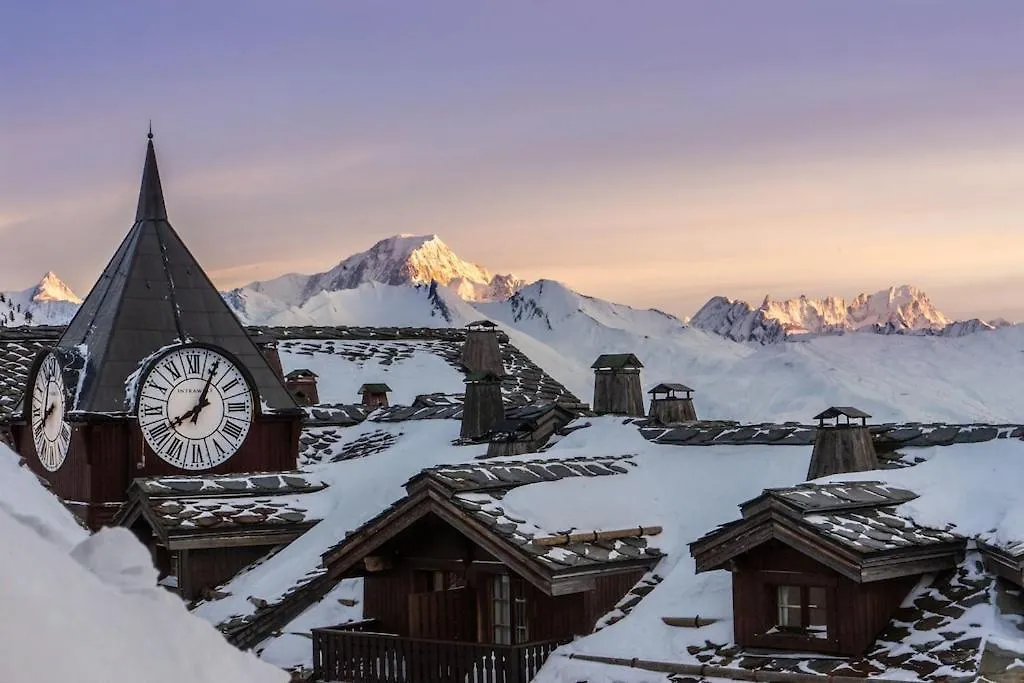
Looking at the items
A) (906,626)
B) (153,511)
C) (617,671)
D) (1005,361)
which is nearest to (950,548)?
(906,626)

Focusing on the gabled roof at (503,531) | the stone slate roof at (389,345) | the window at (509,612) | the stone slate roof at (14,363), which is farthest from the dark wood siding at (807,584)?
the stone slate roof at (389,345)

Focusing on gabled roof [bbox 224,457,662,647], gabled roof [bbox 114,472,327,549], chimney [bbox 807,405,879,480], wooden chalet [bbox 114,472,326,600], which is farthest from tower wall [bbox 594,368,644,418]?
chimney [bbox 807,405,879,480]

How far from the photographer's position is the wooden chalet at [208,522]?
850 inches

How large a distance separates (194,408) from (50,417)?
302 cm

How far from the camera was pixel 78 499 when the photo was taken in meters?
25.8

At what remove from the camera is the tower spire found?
93.1ft

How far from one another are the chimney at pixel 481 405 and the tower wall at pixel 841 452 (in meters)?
7.52

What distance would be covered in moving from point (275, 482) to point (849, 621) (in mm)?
11402

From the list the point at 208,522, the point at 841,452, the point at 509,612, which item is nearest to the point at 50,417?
the point at 208,522

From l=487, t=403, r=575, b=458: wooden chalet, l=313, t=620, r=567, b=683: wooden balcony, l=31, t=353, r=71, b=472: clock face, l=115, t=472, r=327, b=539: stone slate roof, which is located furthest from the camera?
l=31, t=353, r=71, b=472: clock face

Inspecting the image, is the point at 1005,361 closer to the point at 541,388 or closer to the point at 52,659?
the point at 541,388

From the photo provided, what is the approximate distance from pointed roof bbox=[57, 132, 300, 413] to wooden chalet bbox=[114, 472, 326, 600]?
3122 millimetres

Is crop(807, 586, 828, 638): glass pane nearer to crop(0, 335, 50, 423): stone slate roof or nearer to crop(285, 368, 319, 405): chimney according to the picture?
crop(0, 335, 50, 423): stone slate roof

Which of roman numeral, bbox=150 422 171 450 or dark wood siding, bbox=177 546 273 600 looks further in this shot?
roman numeral, bbox=150 422 171 450
